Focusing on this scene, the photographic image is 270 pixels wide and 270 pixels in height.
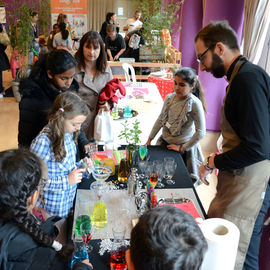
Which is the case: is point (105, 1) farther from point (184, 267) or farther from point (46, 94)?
point (184, 267)

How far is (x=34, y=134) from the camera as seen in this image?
2.19 metres

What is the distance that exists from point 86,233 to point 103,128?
1400mm

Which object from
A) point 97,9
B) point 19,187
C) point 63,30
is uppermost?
point 97,9

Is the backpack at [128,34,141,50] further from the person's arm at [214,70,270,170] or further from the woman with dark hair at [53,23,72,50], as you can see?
the person's arm at [214,70,270,170]

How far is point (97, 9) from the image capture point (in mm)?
12703

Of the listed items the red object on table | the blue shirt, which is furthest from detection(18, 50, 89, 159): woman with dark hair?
Answer: the red object on table

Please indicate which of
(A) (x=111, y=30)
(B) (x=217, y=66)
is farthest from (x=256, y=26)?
(A) (x=111, y=30)

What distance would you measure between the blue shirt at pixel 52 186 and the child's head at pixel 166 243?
997 millimetres

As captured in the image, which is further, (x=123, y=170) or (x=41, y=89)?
(x=41, y=89)

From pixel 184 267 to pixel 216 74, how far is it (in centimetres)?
116

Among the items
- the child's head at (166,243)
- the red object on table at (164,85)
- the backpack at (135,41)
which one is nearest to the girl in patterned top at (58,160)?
the child's head at (166,243)

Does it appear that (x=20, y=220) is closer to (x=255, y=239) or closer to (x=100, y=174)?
(x=100, y=174)

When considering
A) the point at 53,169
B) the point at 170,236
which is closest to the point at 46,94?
the point at 53,169

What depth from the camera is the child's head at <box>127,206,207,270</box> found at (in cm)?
84
